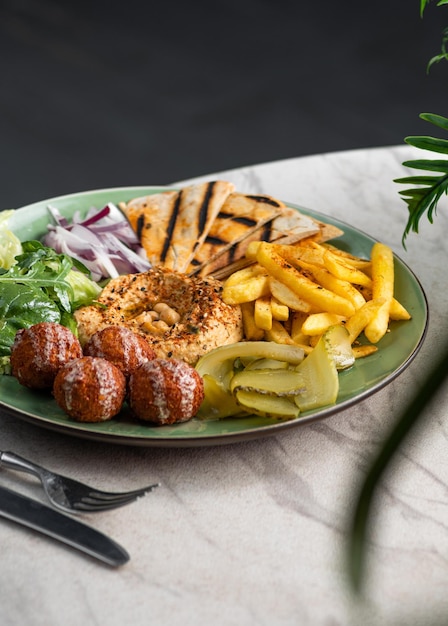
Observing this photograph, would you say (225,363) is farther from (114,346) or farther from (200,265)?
(200,265)

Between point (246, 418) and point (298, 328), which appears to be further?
point (298, 328)

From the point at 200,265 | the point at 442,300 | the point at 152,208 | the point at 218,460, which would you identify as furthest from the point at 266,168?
the point at 218,460

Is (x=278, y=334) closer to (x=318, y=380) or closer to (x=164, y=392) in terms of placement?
(x=318, y=380)

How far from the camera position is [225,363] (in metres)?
2.52

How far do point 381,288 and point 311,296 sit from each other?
12.8 inches

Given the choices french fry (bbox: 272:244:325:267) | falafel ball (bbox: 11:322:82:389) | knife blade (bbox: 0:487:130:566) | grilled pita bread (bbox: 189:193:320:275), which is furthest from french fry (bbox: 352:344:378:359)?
knife blade (bbox: 0:487:130:566)

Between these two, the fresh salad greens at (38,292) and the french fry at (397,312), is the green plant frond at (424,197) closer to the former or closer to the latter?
the french fry at (397,312)

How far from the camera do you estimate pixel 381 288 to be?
286cm

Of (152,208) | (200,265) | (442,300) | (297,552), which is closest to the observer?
(297,552)

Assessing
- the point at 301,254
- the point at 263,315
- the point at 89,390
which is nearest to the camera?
the point at 89,390

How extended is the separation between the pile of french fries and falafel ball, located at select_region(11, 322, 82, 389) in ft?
2.69

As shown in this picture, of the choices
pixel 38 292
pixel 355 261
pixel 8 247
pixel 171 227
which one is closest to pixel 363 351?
pixel 355 261

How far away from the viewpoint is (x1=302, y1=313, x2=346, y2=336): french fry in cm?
266

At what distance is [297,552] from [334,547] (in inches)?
4.4
